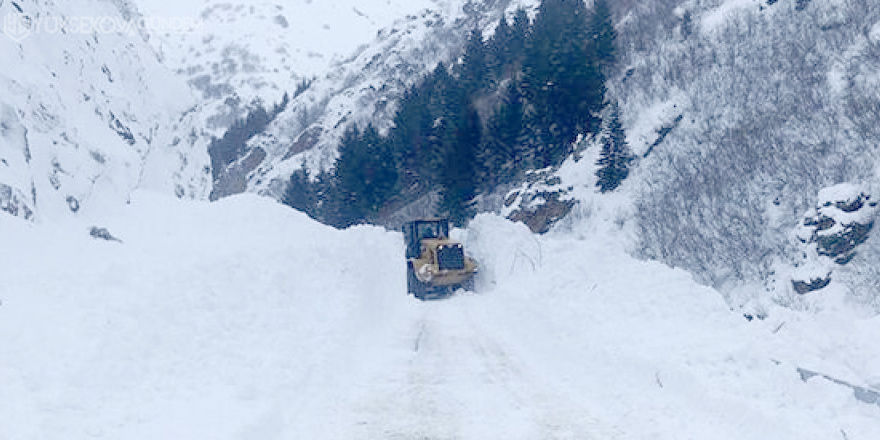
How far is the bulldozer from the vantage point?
22531 millimetres

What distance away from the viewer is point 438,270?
22359 millimetres

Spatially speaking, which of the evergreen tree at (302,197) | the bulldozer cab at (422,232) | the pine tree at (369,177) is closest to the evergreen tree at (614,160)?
the bulldozer cab at (422,232)

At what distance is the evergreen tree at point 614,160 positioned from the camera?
27734 mm

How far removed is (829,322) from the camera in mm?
9781

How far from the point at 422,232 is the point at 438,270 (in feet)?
10.3

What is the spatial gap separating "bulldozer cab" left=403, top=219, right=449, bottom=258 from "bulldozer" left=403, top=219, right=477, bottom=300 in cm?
29

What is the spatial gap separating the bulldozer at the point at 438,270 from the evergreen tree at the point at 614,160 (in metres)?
7.43

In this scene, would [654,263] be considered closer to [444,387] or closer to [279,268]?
[444,387]

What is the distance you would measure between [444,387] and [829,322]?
17.8ft

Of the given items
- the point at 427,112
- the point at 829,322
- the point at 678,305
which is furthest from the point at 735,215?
the point at 427,112

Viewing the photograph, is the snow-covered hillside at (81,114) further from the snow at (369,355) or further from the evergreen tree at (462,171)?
the evergreen tree at (462,171)

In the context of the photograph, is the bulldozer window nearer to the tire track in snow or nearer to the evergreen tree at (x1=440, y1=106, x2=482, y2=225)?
the tire track in snow

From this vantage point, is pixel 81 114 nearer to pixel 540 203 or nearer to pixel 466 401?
pixel 466 401

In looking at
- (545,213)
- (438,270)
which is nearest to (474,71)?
(545,213)
